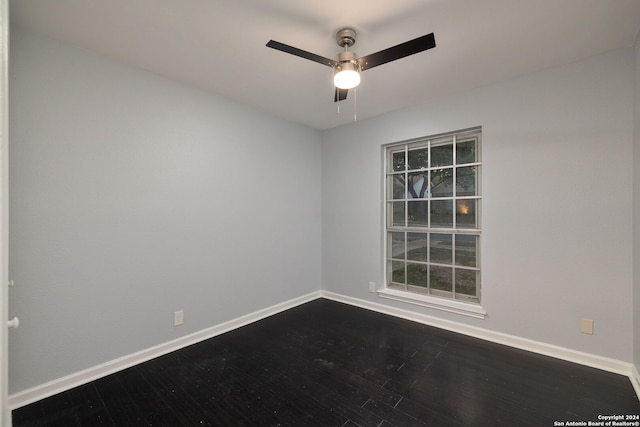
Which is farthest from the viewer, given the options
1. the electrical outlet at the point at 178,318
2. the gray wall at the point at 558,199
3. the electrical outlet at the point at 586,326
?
A: the electrical outlet at the point at 178,318

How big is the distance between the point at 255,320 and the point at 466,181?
281cm

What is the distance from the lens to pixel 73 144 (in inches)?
82.7

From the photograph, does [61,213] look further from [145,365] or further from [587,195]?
[587,195]

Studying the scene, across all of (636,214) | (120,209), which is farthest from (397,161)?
(120,209)

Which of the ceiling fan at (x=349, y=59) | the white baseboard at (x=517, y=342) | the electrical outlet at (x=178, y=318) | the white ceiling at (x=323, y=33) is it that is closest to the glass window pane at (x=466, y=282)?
the white baseboard at (x=517, y=342)

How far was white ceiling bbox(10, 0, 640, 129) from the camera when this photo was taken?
5.69ft

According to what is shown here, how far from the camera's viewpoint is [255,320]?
3285 millimetres

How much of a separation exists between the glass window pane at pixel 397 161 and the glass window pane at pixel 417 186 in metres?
0.19

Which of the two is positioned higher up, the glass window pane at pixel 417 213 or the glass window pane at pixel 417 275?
the glass window pane at pixel 417 213

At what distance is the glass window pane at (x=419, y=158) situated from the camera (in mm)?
3352

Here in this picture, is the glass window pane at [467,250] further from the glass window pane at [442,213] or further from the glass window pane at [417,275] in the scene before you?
the glass window pane at [417,275]

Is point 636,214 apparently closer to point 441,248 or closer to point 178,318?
point 441,248

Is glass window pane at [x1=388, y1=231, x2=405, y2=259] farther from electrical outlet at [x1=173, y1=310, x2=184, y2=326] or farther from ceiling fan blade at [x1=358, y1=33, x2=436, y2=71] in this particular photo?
electrical outlet at [x1=173, y1=310, x2=184, y2=326]

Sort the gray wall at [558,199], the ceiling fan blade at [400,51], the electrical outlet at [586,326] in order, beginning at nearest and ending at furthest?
the ceiling fan blade at [400,51] < the gray wall at [558,199] < the electrical outlet at [586,326]
